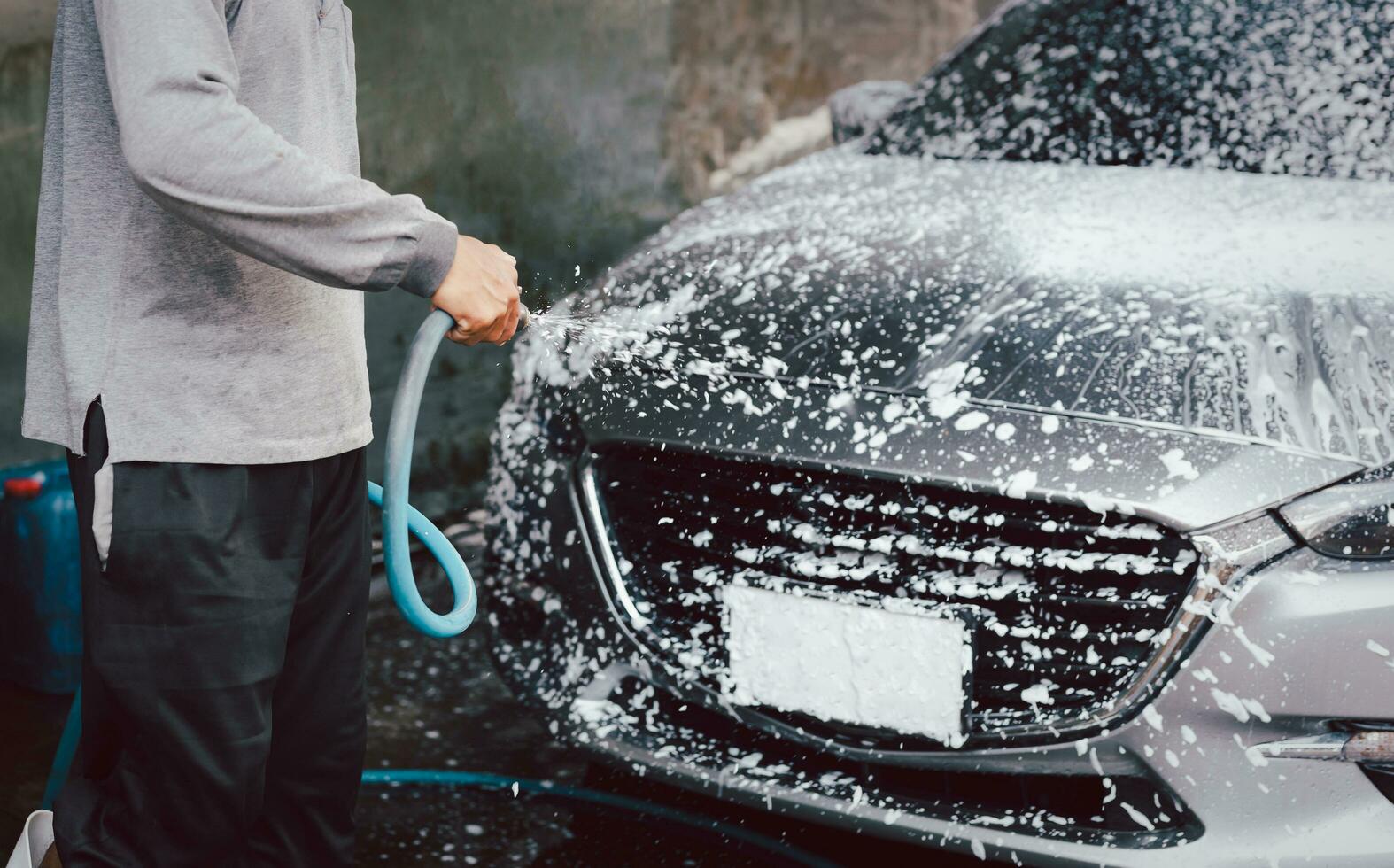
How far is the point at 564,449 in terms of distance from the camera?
255 centimetres

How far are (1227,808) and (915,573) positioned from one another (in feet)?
1.77

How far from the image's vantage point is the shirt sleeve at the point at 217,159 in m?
1.49

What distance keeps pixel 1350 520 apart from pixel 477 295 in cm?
122

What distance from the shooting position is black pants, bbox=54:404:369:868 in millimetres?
1683

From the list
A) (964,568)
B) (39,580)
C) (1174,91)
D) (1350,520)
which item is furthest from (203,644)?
(1174,91)

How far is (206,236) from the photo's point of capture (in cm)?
167

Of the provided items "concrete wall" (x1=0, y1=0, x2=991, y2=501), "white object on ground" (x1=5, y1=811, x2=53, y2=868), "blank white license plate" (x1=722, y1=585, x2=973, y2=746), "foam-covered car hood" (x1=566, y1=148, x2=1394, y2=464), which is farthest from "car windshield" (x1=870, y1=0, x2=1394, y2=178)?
"white object on ground" (x1=5, y1=811, x2=53, y2=868)

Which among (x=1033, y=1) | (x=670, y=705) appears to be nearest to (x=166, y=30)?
(x=670, y=705)

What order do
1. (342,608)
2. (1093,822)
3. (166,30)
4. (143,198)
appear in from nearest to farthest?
(166,30), (143,198), (342,608), (1093,822)

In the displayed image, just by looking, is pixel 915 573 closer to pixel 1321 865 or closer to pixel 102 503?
pixel 1321 865

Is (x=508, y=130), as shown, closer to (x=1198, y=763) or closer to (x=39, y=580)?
(x=39, y=580)

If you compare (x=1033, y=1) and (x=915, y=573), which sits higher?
(x=1033, y=1)

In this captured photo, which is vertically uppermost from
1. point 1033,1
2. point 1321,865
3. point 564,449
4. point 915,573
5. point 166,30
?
point 1033,1

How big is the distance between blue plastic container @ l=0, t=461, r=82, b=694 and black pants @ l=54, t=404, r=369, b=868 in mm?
1440
